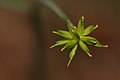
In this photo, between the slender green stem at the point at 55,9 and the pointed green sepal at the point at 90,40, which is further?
the slender green stem at the point at 55,9

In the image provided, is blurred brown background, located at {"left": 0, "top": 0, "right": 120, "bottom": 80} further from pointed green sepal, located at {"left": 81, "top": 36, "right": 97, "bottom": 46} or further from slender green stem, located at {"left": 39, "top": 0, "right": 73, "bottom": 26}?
pointed green sepal, located at {"left": 81, "top": 36, "right": 97, "bottom": 46}

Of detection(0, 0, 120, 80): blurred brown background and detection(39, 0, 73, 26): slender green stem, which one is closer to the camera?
detection(39, 0, 73, 26): slender green stem

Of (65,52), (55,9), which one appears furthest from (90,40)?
(65,52)

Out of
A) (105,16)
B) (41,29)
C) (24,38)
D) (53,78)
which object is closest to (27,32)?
(24,38)

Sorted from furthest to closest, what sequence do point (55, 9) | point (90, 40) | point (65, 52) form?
1. point (65, 52)
2. point (55, 9)
3. point (90, 40)

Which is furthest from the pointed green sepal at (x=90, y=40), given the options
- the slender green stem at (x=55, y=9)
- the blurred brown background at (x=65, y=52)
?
the blurred brown background at (x=65, y=52)

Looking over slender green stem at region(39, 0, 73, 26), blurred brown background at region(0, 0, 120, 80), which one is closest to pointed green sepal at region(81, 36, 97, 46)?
slender green stem at region(39, 0, 73, 26)

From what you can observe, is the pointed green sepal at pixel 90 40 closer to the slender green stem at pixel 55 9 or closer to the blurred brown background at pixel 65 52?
the slender green stem at pixel 55 9

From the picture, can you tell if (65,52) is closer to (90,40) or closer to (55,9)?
(55,9)
